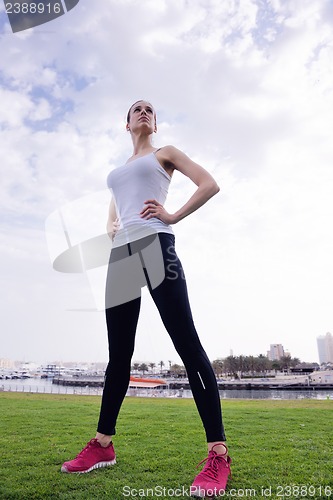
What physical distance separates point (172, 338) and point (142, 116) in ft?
5.00

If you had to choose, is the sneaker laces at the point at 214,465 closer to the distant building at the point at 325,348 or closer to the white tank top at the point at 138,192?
the white tank top at the point at 138,192

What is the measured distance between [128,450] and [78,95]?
4777 millimetres

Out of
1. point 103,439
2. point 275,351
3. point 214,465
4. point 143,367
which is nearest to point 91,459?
point 103,439

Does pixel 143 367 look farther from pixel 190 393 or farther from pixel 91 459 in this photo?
pixel 91 459

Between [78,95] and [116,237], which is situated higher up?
[78,95]

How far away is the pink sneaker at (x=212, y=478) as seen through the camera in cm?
157

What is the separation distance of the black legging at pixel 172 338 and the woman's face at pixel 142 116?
0.89 meters

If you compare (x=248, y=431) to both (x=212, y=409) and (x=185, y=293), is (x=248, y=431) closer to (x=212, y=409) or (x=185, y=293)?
(x=212, y=409)

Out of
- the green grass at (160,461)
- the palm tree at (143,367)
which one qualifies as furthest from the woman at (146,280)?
the palm tree at (143,367)

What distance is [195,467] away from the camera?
83.5 inches

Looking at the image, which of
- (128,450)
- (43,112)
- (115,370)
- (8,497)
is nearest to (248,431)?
(128,450)

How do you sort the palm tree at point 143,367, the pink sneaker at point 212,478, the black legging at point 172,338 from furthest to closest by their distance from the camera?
1. the palm tree at point 143,367
2. the black legging at point 172,338
3. the pink sneaker at point 212,478

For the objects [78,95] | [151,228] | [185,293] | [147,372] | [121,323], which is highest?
[78,95]

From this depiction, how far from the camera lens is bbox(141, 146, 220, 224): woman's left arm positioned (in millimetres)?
1987
